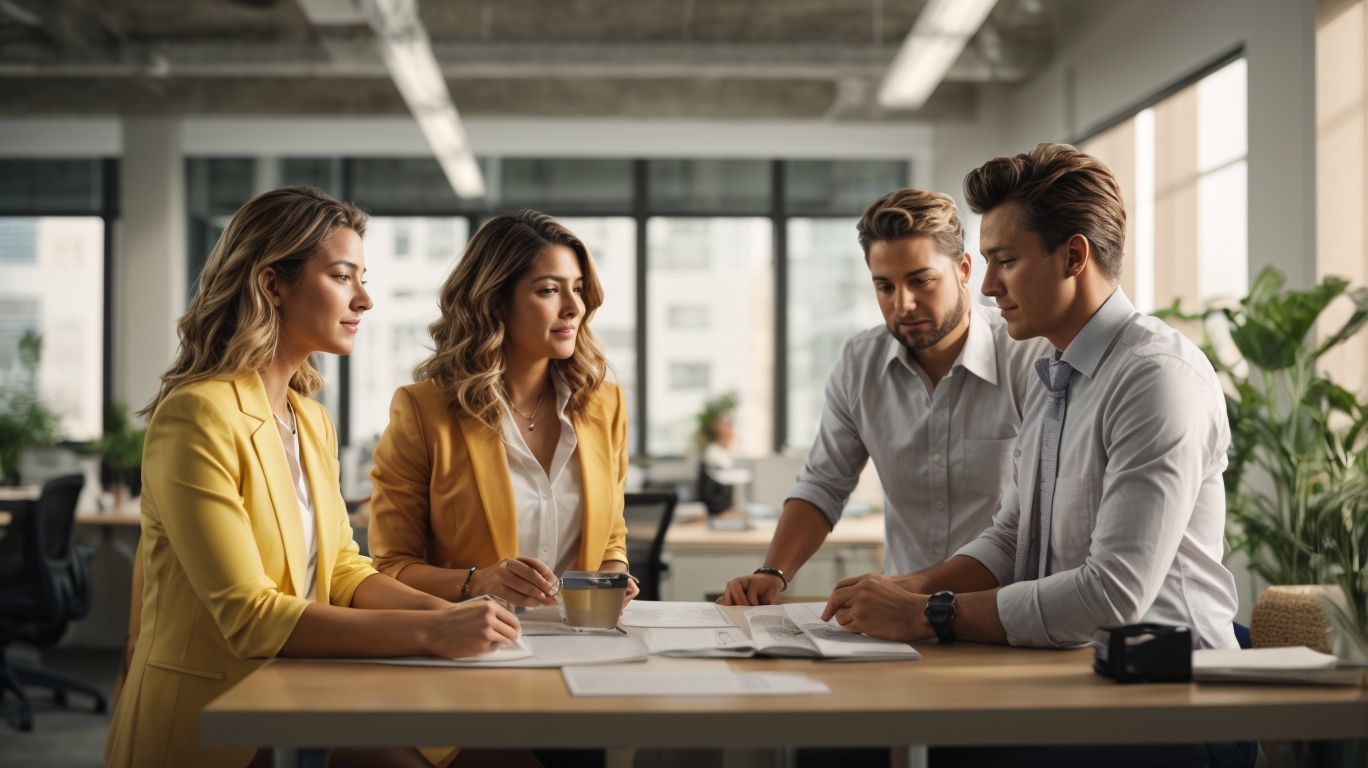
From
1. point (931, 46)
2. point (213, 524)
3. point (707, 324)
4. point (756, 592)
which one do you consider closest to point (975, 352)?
point (756, 592)

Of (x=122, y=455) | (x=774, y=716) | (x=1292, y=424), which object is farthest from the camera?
(x=122, y=455)

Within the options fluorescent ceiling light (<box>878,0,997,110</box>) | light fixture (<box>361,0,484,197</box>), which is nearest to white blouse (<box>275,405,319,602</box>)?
fluorescent ceiling light (<box>878,0,997,110</box>)

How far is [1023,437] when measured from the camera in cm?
199

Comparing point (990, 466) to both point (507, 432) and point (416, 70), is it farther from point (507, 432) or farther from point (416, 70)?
point (416, 70)

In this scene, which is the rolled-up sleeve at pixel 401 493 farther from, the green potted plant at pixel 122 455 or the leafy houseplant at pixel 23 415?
the leafy houseplant at pixel 23 415

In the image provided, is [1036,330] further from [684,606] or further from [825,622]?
[684,606]

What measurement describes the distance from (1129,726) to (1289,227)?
418 cm

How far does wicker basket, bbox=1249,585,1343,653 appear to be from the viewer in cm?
166

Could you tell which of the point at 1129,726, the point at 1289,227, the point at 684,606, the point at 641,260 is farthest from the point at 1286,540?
the point at 641,260

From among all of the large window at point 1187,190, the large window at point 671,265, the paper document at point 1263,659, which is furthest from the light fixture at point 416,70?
the paper document at point 1263,659

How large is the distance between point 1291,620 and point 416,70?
17.3 feet

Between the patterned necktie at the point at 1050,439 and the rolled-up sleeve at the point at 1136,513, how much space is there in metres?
0.18

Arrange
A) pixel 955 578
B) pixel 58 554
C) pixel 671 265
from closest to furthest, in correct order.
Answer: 1. pixel 955 578
2. pixel 58 554
3. pixel 671 265

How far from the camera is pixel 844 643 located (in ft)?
5.35
